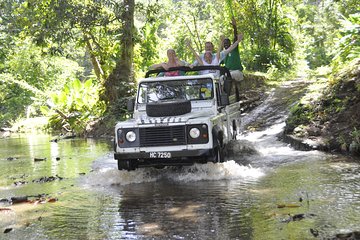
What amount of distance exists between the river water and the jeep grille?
686mm

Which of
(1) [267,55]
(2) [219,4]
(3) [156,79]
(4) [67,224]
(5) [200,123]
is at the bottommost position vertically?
(4) [67,224]

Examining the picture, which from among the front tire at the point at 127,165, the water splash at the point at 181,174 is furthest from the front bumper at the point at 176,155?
the water splash at the point at 181,174

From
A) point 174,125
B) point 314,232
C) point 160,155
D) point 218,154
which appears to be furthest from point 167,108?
point 314,232

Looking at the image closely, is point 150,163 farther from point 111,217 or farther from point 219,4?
point 219,4

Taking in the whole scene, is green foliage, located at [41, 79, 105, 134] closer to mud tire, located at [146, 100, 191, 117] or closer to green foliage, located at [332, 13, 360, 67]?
green foliage, located at [332, 13, 360, 67]

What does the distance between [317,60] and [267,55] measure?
1482cm

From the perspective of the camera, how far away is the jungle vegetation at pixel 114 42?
14.6 metres

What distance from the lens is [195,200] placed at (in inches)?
250

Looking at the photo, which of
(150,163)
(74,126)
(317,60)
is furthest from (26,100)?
(150,163)

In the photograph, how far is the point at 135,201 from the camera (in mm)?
6555

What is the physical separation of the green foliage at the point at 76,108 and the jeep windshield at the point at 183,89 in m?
11.9

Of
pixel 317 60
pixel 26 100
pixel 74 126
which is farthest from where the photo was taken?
pixel 317 60

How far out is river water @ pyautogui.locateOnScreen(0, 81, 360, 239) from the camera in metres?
4.93

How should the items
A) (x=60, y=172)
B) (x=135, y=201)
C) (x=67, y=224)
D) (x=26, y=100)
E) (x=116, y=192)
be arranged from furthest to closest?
(x=26, y=100)
(x=60, y=172)
(x=116, y=192)
(x=135, y=201)
(x=67, y=224)
